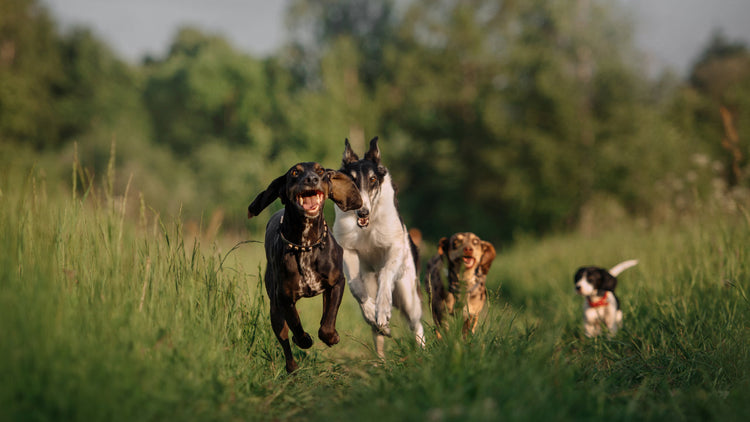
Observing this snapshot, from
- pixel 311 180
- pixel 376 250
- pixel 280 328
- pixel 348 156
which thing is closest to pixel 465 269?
pixel 376 250

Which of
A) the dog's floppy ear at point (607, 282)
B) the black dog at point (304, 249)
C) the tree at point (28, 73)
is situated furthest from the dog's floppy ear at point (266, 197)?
the tree at point (28, 73)

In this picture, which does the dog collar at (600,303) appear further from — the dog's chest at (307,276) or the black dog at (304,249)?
the dog's chest at (307,276)

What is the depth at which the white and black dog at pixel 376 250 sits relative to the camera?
15.1 ft

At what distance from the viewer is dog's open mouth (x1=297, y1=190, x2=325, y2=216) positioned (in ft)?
11.8

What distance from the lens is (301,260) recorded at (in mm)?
3783

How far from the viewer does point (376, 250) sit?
15.9ft

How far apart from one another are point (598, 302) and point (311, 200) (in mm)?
4120

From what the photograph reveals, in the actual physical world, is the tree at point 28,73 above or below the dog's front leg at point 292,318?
above

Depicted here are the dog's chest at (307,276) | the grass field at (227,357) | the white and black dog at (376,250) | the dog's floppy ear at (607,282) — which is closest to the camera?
the grass field at (227,357)

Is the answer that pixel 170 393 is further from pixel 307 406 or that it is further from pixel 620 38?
pixel 620 38

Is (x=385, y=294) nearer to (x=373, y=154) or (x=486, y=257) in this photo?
(x=373, y=154)

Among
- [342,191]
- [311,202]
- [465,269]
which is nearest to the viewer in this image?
[311,202]

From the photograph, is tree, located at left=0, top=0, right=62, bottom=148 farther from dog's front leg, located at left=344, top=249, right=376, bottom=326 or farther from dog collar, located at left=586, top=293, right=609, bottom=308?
dog collar, located at left=586, top=293, right=609, bottom=308

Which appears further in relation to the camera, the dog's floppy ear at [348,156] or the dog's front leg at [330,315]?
the dog's floppy ear at [348,156]
